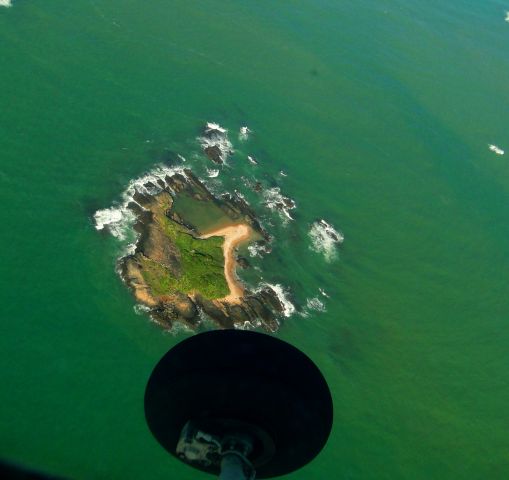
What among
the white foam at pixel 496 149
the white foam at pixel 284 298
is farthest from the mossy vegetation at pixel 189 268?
the white foam at pixel 496 149

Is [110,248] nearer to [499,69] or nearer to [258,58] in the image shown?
[258,58]

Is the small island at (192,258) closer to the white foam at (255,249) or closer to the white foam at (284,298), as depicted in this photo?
the white foam at (284,298)

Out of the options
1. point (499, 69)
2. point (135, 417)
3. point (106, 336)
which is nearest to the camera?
point (135, 417)

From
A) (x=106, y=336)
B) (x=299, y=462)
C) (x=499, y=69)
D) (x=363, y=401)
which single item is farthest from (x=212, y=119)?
(x=499, y=69)

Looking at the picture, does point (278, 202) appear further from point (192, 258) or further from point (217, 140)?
Result: point (192, 258)

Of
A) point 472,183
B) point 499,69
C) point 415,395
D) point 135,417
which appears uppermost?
point 499,69

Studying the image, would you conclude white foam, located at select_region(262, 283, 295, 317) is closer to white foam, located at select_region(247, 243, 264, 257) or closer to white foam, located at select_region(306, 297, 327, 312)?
white foam, located at select_region(306, 297, 327, 312)

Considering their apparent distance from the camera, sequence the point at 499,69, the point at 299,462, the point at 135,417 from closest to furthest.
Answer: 1. the point at 299,462
2. the point at 135,417
3. the point at 499,69
